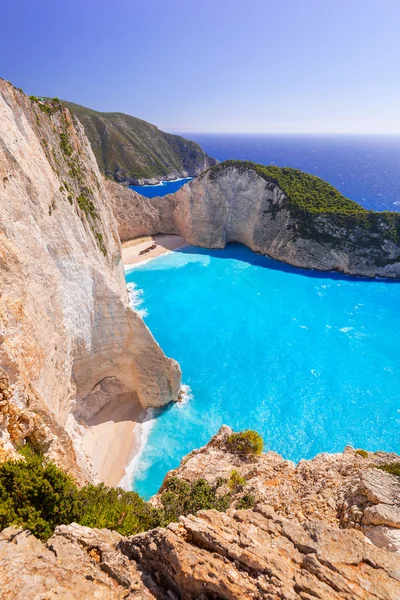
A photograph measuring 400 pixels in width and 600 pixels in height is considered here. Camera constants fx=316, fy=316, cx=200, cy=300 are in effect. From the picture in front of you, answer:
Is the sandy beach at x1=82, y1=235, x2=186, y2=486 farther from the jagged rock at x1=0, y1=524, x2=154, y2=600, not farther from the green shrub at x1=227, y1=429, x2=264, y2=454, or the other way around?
the jagged rock at x1=0, y1=524, x2=154, y2=600

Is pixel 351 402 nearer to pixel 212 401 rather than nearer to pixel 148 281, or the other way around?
pixel 212 401

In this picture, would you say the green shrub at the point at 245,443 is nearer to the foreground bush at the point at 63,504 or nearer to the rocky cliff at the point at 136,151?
the foreground bush at the point at 63,504

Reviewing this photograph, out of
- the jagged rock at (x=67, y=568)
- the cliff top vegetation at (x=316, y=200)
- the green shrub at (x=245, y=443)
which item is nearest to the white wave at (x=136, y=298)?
the green shrub at (x=245, y=443)

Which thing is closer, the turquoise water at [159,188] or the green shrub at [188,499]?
the green shrub at [188,499]

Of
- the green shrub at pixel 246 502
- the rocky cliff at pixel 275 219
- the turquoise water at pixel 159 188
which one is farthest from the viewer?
the turquoise water at pixel 159 188

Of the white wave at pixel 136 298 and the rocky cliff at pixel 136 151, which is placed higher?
the rocky cliff at pixel 136 151

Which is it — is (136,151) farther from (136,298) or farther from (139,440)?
(139,440)
